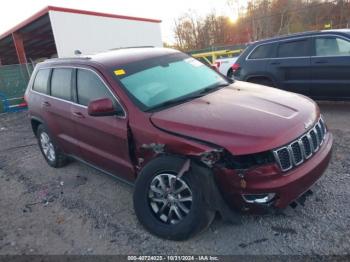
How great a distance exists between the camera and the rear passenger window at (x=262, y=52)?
7325 millimetres

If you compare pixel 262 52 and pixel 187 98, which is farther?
pixel 262 52

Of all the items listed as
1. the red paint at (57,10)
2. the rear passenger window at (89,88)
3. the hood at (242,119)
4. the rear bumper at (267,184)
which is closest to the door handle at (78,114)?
the rear passenger window at (89,88)

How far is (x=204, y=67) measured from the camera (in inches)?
178

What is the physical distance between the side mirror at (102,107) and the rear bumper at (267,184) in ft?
4.52

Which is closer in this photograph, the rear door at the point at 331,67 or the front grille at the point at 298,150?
the front grille at the point at 298,150

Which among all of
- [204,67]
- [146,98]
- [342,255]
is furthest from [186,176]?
[204,67]

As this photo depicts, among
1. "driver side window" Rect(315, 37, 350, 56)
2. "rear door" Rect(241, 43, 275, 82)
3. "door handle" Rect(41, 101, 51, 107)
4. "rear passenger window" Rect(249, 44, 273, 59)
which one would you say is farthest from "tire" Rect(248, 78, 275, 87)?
"door handle" Rect(41, 101, 51, 107)

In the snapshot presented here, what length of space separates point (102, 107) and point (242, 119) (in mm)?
1477

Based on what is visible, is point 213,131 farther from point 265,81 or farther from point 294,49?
point 265,81

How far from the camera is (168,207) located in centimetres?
316

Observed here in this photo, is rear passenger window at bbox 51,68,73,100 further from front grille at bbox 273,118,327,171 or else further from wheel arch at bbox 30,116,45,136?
front grille at bbox 273,118,327,171

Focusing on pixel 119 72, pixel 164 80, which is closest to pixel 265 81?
pixel 164 80

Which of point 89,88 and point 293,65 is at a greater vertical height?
point 89,88

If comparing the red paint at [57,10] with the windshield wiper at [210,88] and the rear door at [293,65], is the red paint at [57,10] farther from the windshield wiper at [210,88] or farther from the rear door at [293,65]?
the windshield wiper at [210,88]
